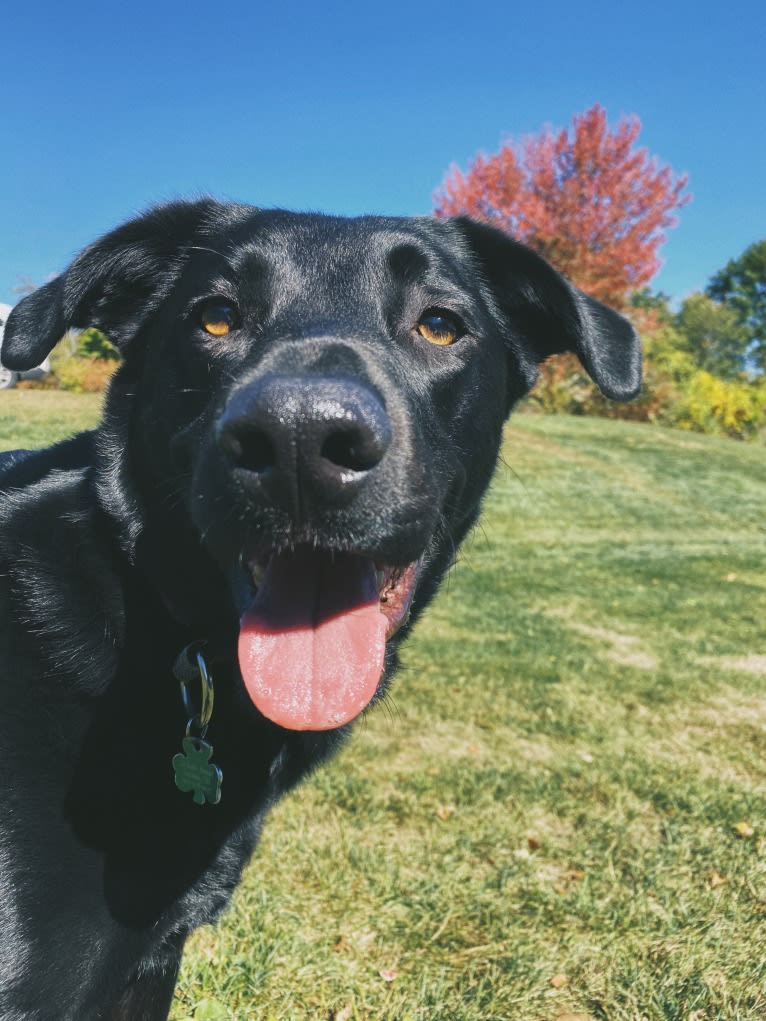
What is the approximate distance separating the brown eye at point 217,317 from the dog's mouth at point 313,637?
65 cm

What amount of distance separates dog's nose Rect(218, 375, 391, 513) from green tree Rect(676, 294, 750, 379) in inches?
2389

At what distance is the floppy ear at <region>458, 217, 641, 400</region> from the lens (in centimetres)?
247

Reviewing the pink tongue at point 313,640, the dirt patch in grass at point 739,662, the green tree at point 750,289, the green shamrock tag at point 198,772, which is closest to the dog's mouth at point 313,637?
the pink tongue at point 313,640

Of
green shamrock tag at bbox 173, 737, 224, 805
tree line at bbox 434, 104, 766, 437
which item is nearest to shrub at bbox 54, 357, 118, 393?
tree line at bbox 434, 104, 766, 437

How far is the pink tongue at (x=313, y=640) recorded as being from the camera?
1706 millimetres

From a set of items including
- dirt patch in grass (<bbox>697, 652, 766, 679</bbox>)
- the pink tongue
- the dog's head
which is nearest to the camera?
the dog's head

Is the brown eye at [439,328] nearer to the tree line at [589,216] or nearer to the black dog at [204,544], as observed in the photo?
the black dog at [204,544]

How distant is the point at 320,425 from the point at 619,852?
2577 mm

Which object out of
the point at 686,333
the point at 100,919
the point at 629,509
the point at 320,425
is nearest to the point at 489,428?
the point at 320,425

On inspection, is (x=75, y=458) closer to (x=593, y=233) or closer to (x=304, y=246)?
(x=304, y=246)

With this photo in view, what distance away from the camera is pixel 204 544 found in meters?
1.91

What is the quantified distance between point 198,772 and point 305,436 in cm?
86

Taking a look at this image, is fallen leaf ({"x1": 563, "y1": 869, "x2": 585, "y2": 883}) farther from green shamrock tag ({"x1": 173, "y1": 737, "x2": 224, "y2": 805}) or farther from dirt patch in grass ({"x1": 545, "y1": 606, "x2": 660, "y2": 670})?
dirt patch in grass ({"x1": 545, "y1": 606, "x2": 660, "y2": 670})

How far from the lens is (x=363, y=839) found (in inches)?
126
